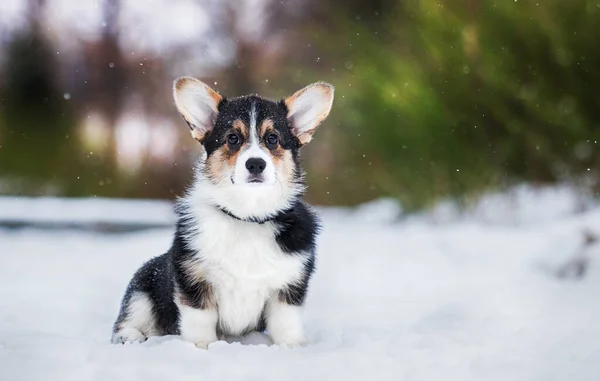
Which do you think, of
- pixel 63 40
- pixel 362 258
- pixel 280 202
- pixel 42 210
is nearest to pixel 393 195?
pixel 362 258

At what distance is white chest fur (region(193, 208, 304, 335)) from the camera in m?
2.88

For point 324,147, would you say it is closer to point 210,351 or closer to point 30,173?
point 30,173

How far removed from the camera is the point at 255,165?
9.34 feet

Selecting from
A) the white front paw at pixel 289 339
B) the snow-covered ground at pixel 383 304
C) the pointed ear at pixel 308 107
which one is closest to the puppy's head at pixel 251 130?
the pointed ear at pixel 308 107

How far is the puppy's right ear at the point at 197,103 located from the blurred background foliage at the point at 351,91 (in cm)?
62

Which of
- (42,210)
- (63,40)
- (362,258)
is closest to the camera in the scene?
(362,258)

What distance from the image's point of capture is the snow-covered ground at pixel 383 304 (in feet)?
8.55

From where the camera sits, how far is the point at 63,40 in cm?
1093

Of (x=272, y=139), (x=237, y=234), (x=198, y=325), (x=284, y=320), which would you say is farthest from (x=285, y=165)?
(x=198, y=325)

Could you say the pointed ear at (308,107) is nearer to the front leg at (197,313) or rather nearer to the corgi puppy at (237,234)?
the corgi puppy at (237,234)

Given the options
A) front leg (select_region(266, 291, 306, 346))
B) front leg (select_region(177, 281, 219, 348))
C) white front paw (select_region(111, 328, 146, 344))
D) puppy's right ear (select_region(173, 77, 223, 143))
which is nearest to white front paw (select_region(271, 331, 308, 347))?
front leg (select_region(266, 291, 306, 346))

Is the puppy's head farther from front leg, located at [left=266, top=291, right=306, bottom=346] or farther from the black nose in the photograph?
front leg, located at [left=266, top=291, right=306, bottom=346]

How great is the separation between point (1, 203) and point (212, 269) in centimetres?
706

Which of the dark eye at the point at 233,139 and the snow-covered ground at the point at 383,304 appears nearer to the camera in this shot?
the snow-covered ground at the point at 383,304
